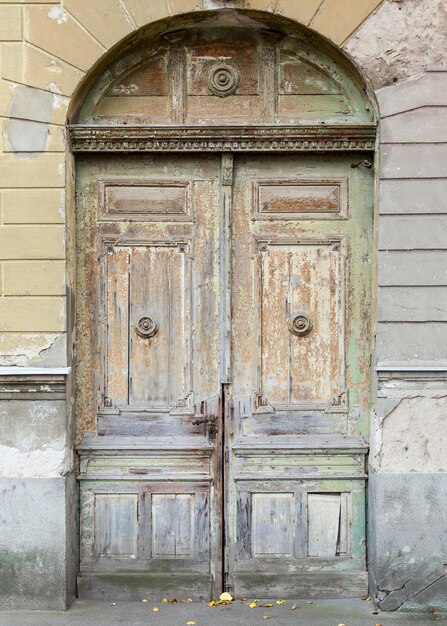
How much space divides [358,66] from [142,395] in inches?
106

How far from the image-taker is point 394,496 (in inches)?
198

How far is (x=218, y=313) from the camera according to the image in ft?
17.5

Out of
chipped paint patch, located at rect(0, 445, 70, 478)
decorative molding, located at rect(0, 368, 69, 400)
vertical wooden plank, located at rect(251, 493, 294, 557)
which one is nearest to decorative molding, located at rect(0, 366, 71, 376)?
decorative molding, located at rect(0, 368, 69, 400)

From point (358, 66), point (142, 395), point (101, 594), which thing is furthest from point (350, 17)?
point (101, 594)

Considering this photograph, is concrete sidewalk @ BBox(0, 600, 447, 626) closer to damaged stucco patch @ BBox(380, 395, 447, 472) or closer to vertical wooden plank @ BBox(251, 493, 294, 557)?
vertical wooden plank @ BBox(251, 493, 294, 557)

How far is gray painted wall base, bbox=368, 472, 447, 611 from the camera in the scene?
5012 mm

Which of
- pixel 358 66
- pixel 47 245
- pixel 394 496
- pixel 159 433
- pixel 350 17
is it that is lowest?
pixel 394 496

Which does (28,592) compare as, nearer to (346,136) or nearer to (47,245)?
(47,245)

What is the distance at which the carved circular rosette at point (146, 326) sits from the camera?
529 cm

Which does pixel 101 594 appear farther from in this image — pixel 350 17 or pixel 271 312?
pixel 350 17

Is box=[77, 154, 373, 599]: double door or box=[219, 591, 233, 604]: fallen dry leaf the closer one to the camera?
box=[219, 591, 233, 604]: fallen dry leaf

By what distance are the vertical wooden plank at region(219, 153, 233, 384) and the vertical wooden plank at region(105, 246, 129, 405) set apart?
0.68 metres

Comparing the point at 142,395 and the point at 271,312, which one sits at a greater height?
the point at 271,312

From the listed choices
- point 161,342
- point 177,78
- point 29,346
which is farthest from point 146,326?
point 177,78
